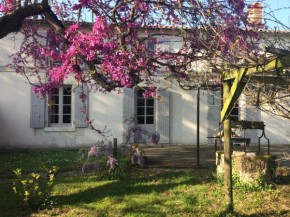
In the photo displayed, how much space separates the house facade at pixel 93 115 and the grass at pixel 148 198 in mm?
4939

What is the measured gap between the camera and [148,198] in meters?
4.53

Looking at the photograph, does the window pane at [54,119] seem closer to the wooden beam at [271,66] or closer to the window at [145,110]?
the window at [145,110]

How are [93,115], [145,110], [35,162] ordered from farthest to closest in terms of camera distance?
[145,110]
[93,115]
[35,162]

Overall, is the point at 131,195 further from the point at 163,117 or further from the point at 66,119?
the point at 66,119

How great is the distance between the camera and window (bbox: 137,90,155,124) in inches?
447

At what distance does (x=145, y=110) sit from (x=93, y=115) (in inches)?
79.8

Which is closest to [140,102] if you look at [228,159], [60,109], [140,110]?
[140,110]

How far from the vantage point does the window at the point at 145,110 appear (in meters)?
11.3

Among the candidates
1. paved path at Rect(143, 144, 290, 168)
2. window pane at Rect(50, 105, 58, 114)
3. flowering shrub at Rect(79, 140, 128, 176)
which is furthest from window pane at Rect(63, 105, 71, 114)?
flowering shrub at Rect(79, 140, 128, 176)

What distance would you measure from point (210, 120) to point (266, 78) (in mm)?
7818

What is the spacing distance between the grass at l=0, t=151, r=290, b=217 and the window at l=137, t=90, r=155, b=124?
18.3 ft

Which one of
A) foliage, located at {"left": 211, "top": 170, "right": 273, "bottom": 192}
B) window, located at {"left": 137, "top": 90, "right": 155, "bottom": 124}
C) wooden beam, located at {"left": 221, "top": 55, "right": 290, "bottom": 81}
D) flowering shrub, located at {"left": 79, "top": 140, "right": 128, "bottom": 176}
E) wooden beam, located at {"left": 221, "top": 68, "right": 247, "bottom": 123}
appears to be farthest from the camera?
window, located at {"left": 137, "top": 90, "right": 155, "bottom": 124}

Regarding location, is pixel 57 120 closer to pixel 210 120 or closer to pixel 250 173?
pixel 210 120

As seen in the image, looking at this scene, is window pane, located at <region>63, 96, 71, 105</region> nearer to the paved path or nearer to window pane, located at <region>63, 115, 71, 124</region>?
window pane, located at <region>63, 115, 71, 124</region>
